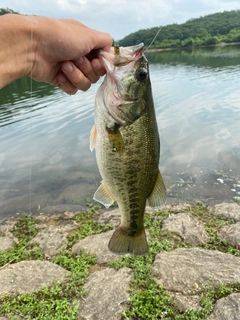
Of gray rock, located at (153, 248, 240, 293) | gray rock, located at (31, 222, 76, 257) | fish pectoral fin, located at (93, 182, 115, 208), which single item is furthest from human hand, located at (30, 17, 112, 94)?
gray rock, located at (31, 222, 76, 257)

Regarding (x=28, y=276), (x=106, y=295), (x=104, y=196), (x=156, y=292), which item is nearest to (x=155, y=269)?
(x=156, y=292)

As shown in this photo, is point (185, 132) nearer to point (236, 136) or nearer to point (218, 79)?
point (236, 136)

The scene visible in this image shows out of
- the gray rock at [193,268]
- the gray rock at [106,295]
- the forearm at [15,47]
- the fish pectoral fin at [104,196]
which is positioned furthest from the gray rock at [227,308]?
the forearm at [15,47]

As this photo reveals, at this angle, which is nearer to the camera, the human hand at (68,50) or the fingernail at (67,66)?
the human hand at (68,50)

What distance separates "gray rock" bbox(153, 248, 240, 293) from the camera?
4.33 meters

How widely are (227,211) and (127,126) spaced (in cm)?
548

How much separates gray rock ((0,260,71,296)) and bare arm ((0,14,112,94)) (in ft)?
10.3

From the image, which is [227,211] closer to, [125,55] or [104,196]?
[104,196]

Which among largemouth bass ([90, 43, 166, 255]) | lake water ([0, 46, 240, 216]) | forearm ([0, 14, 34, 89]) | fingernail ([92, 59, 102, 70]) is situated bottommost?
lake water ([0, 46, 240, 216])

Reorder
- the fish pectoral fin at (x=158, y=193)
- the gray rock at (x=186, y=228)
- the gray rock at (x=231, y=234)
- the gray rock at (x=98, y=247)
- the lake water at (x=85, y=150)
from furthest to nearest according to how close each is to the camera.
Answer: the lake water at (x=85, y=150)
the gray rock at (x=186, y=228)
the gray rock at (x=231, y=234)
the gray rock at (x=98, y=247)
the fish pectoral fin at (x=158, y=193)

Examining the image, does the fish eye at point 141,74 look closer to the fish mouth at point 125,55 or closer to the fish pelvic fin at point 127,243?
the fish mouth at point 125,55

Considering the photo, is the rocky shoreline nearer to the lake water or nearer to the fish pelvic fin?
the fish pelvic fin

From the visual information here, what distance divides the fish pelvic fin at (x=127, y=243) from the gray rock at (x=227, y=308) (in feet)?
6.11

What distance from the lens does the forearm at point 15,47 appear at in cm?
219
